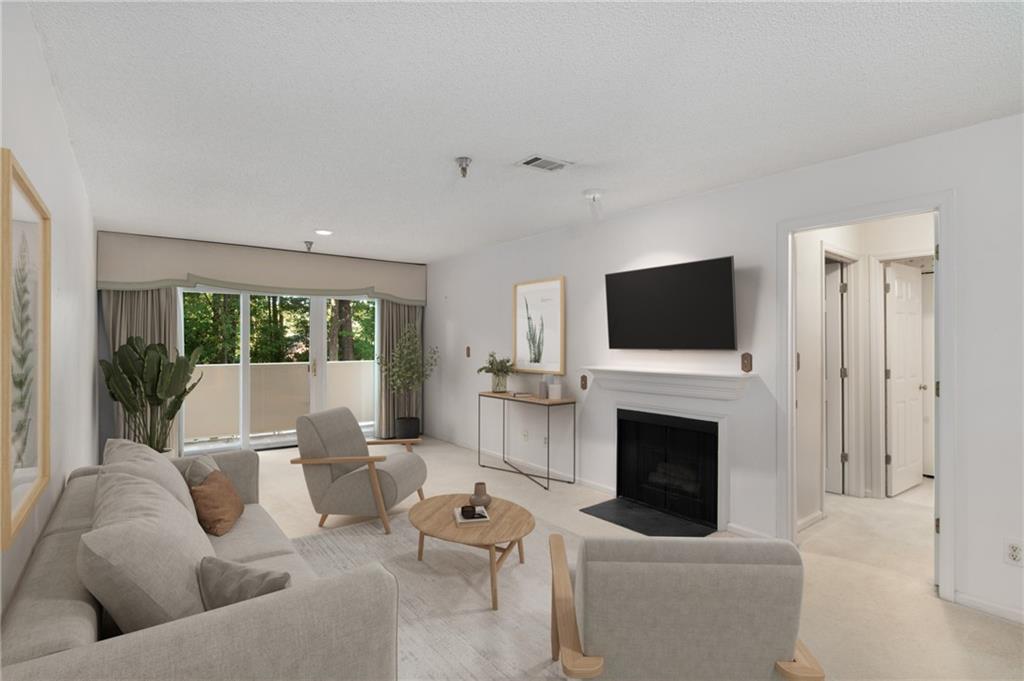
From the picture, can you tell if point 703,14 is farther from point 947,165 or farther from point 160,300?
point 160,300

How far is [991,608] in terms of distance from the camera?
267 centimetres

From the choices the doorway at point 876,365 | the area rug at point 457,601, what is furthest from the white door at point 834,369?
the area rug at point 457,601

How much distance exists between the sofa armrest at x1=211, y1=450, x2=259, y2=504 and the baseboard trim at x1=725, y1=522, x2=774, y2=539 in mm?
3221

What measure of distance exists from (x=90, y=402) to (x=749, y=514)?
213 inches

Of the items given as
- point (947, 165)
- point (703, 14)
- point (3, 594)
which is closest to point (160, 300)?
point (3, 594)

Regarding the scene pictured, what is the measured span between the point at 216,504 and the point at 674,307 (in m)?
3.30

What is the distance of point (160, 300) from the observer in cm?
564

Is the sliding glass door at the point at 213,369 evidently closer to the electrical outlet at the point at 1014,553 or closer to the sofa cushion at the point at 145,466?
the sofa cushion at the point at 145,466

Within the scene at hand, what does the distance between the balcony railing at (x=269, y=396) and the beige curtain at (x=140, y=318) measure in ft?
1.60

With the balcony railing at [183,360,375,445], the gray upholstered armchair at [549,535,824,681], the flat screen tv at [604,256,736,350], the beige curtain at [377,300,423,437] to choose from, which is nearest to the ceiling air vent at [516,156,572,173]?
the flat screen tv at [604,256,736,350]

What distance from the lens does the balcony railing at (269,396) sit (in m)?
6.21

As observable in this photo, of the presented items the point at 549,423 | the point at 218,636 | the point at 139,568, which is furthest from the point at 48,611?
the point at 549,423

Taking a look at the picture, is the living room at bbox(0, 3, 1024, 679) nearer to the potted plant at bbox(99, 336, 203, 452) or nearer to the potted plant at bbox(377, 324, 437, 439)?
the potted plant at bbox(99, 336, 203, 452)

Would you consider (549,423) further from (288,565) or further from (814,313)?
(288,565)
